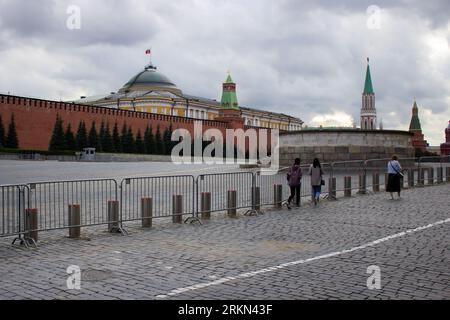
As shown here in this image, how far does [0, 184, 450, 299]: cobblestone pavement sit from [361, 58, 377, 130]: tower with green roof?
11512 centimetres

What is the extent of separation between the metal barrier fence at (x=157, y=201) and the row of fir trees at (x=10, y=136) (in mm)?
34545

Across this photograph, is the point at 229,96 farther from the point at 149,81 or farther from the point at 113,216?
the point at 113,216

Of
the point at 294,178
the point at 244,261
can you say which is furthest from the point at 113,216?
the point at 294,178

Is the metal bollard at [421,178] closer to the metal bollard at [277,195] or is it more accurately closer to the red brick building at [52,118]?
the metal bollard at [277,195]

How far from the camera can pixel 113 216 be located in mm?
8891

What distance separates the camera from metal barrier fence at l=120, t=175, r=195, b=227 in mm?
9438

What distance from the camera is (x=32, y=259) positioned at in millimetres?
6730

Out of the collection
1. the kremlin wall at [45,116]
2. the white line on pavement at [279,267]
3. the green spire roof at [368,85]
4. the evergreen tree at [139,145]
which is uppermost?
the green spire roof at [368,85]

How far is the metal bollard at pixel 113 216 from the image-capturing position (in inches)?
347

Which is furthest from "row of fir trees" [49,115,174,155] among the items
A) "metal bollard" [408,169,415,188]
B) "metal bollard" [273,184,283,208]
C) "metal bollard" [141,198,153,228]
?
"metal bollard" [141,198,153,228]

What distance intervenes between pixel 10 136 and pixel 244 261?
40.7 metres

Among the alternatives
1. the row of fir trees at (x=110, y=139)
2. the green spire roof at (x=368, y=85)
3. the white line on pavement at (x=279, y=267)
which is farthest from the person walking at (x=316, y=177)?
the green spire roof at (x=368, y=85)
